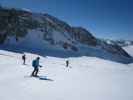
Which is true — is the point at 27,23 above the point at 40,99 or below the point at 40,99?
A: above

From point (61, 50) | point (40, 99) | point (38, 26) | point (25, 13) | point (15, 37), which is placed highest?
point (25, 13)

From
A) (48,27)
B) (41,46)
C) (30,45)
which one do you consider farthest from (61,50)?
(48,27)

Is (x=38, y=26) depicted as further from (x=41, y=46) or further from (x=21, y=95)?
(x=21, y=95)

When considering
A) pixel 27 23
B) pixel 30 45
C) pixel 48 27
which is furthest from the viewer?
pixel 48 27

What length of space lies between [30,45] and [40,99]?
6958 centimetres

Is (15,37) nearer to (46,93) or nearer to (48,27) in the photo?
(48,27)

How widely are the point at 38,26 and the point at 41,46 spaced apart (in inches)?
703

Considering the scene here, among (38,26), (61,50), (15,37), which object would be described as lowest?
(61,50)

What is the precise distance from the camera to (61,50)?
81.0 metres

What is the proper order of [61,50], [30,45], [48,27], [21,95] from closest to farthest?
[21,95]
[30,45]
[61,50]
[48,27]

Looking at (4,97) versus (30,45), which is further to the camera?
(30,45)

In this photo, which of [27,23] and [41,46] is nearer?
[41,46]

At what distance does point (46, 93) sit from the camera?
8.79 m

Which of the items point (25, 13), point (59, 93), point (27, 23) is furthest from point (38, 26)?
point (59, 93)
